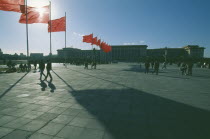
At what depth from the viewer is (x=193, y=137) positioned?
10.3 feet

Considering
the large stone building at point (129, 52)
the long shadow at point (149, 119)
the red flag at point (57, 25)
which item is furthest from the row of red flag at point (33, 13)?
the large stone building at point (129, 52)

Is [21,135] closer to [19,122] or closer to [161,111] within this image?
[19,122]

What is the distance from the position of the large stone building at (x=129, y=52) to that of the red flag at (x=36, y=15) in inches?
4279

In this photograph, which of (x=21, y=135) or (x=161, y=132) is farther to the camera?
(x=161, y=132)

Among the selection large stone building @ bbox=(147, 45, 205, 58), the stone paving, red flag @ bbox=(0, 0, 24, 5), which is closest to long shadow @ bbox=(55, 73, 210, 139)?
the stone paving

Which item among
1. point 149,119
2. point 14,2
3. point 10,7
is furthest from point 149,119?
point 14,2

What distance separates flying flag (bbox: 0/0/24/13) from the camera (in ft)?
42.8

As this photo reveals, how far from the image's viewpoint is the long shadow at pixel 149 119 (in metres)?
3.29

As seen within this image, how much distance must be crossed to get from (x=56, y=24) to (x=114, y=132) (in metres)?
20.8

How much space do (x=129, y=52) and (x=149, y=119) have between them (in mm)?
124263

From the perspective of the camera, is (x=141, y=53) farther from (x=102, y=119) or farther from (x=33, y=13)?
(x=102, y=119)

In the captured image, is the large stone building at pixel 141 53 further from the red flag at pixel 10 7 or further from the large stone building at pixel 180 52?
the red flag at pixel 10 7

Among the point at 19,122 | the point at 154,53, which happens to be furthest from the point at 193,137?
the point at 154,53

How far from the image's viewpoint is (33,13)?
16344 mm
